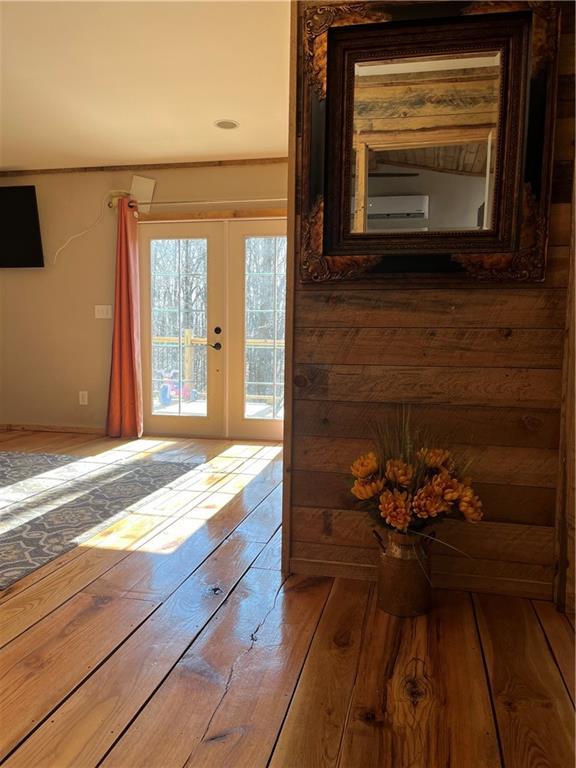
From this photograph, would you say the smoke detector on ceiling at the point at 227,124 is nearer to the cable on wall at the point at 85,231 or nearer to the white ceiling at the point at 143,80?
the white ceiling at the point at 143,80

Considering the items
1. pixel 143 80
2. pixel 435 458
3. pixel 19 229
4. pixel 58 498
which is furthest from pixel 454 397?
pixel 19 229

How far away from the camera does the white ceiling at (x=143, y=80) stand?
2.46 m

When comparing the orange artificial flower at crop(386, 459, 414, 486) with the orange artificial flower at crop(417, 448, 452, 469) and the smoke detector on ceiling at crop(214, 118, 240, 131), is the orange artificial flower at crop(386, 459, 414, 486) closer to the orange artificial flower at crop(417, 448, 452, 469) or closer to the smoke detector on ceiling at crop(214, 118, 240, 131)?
the orange artificial flower at crop(417, 448, 452, 469)

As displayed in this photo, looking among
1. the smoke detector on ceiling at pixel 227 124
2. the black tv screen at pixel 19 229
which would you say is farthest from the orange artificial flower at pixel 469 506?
the black tv screen at pixel 19 229

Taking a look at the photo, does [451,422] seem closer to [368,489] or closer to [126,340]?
[368,489]

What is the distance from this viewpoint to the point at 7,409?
5.05 meters

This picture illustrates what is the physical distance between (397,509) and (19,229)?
4.66 meters

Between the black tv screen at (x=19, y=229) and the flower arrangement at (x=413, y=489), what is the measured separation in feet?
14.1

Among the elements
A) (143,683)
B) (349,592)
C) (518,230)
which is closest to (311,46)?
(518,230)

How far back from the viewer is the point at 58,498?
9.27 feet

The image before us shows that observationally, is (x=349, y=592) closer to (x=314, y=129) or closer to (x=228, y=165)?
(x=314, y=129)

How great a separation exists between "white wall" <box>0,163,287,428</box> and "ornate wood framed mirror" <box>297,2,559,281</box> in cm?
287

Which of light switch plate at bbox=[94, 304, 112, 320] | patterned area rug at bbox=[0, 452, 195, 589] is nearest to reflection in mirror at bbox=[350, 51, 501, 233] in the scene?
patterned area rug at bbox=[0, 452, 195, 589]

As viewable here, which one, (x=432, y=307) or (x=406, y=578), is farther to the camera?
(x=432, y=307)
